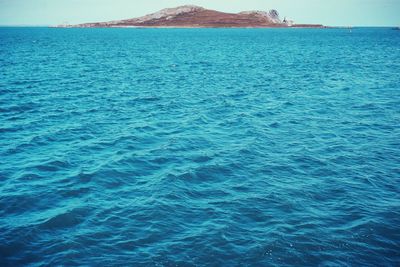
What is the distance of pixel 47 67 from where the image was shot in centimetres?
6400

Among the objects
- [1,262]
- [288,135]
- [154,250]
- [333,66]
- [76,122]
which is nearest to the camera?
[1,262]

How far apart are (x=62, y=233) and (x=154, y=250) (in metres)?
4.55

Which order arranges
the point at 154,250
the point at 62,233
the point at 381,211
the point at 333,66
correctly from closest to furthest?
the point at 154,250 → the point at 62,233 → the point at 381,211 → the point at 333,66

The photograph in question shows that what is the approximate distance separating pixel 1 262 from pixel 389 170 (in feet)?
73.5

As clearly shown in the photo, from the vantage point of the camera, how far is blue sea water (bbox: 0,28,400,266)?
545 inches

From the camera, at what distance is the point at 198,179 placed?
2025cm

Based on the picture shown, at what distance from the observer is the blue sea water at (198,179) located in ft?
45.4

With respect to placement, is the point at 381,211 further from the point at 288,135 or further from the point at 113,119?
the point at 113,119

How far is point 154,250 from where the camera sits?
13.7 meters

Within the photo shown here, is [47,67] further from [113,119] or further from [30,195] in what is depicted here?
[30,195]

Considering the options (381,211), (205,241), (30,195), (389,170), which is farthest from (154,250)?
(389,170)

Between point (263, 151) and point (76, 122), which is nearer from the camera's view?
point (263, 151)

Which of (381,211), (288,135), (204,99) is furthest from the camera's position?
(204,99)

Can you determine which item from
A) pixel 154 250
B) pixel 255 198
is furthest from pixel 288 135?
pixel 154 250
